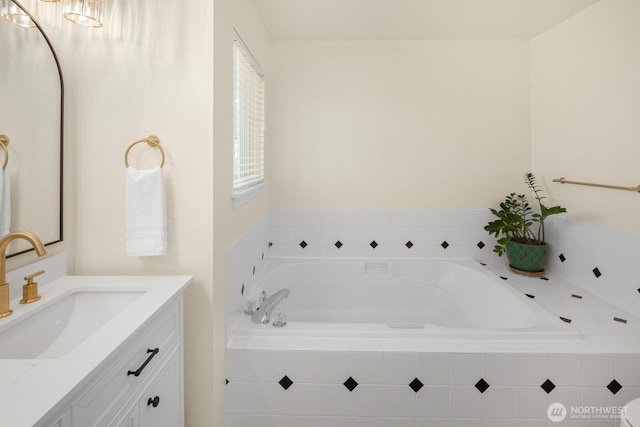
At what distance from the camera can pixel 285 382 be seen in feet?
5.51

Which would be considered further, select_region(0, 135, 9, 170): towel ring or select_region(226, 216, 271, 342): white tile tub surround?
select_region(226, 216, 271, 342): white tile tub surround

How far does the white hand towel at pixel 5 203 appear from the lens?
118 centimetres

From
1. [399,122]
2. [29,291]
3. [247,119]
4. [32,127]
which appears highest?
[399,122]

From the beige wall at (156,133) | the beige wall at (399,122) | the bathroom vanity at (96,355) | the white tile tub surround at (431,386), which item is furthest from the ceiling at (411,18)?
the white tile tub surround at (431,386)

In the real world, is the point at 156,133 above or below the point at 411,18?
below

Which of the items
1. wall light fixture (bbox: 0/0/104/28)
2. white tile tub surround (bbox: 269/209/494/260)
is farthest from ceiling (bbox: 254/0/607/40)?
white tile tub surround (bbox: 269/209/494/260)

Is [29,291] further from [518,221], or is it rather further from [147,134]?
[518,221]

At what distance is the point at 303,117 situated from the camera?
3.10 metres

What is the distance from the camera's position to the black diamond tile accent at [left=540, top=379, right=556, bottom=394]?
1.62m

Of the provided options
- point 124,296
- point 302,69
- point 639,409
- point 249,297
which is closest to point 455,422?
Result: point 639,409

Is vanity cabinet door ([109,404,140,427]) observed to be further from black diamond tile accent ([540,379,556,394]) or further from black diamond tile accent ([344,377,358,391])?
black diamond tile accent ([540,379,556,394])

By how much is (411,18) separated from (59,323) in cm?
266

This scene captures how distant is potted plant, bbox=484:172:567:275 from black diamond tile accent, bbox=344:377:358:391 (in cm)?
172

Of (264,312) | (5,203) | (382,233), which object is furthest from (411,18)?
(5,203)
